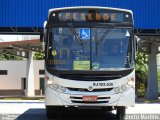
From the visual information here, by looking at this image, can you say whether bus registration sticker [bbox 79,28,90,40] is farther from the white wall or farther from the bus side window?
the white wall

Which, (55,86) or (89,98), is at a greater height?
(55,86)

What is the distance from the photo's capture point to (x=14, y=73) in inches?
2138

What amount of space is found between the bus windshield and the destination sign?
36 cm

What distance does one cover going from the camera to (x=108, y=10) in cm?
1495

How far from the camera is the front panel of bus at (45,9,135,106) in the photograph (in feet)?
46.2

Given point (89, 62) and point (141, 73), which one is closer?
point (89, 62)

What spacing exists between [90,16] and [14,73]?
40250mm

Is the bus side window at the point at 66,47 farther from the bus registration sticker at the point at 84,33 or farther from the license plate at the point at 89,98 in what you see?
the license plate at the point at 89,98

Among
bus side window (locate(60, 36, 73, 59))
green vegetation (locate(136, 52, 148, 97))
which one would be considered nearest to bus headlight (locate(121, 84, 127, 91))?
bus side window (locate(60, 36, 73, 59))

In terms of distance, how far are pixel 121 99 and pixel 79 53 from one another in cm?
179

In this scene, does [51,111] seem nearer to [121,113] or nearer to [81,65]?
[81,65]

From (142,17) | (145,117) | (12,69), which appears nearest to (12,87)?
(12,69)

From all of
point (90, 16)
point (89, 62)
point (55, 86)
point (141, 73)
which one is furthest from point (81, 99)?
point (141, 73)

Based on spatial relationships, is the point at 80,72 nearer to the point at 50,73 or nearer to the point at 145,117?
the point at 50,73
